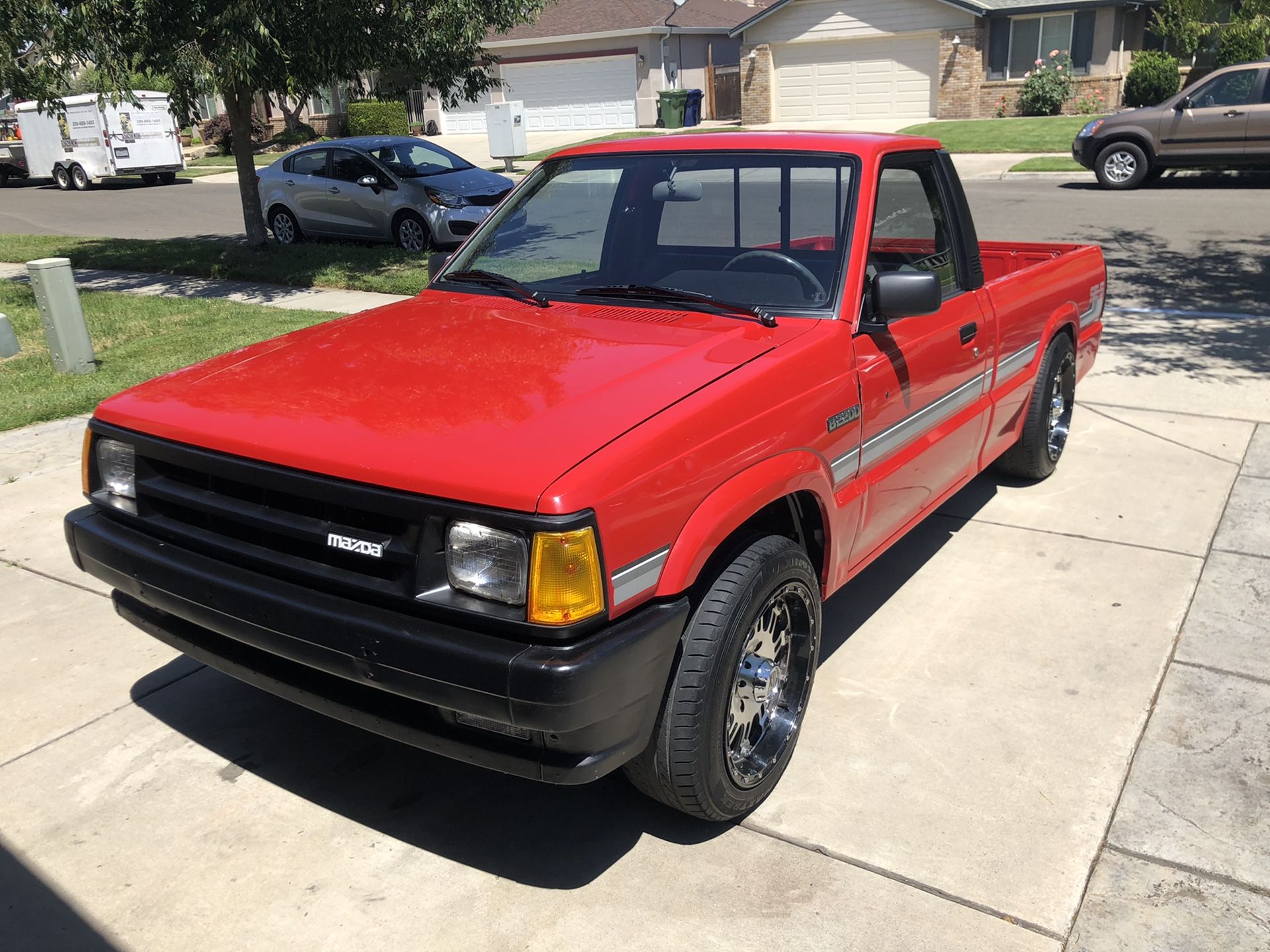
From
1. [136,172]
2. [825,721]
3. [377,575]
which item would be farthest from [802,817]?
[136,172]

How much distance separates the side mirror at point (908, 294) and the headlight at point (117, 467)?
2.39 meters

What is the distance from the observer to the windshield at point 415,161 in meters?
14.6

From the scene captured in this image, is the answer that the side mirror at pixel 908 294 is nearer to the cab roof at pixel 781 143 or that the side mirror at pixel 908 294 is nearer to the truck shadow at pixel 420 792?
the cab roof at pixel 781 143

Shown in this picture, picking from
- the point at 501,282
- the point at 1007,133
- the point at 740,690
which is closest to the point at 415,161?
the point at 501,282

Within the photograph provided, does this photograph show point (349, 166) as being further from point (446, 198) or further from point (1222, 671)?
point (1222, 671)

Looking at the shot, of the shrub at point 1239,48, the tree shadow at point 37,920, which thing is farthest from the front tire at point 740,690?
the shrub at point 1239,48

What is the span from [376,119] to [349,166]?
22.5 metres

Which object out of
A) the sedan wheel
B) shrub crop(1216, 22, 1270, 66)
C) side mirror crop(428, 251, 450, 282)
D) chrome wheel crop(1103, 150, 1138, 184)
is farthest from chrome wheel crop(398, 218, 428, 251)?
shrub crop(1216, 22, 1270, 66)

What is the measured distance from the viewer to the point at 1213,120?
55.4 ft

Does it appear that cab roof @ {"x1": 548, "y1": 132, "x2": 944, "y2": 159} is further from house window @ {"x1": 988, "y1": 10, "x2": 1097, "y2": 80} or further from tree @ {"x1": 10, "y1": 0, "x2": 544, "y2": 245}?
house window @ {"x1": 988, "y1": 10, "x2": 1097, "y2": 80}

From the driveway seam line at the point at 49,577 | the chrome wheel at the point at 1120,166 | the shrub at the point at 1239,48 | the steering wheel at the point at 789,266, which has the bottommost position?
the driveway seam line at the point at 49,577

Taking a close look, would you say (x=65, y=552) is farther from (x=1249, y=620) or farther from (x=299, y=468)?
(x=1249, y=620)

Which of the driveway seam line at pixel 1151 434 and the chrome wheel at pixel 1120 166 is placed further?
the chrome wheel at pixel 1120 166

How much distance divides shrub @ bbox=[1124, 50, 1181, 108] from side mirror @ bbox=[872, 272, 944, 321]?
2782 centimetres
